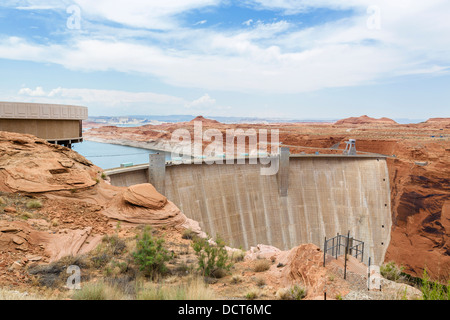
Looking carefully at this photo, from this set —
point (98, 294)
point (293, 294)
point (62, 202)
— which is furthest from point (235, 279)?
point (62, 202)

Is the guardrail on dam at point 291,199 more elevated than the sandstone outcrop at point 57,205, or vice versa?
the sandstone outcrop at point 57,205

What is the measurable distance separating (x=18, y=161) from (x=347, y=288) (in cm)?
1050

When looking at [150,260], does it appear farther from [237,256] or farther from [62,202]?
[62,202]

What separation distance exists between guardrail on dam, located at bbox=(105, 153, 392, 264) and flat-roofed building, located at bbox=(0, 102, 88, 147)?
20.4 ft

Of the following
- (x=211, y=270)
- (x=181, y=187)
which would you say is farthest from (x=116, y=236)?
(x=181, y=187)

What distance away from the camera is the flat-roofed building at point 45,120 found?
15.5 meters

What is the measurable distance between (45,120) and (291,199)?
1746 cm

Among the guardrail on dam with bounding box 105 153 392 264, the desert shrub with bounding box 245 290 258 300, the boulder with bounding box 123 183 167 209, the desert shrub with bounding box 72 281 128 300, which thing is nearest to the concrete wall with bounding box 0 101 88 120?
the guardrail on dam with bounding box 105 153 392 264

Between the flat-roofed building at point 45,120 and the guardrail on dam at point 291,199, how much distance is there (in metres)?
6.21

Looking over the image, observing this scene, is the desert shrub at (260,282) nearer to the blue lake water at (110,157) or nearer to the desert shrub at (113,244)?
the desert shrub at (113,244)

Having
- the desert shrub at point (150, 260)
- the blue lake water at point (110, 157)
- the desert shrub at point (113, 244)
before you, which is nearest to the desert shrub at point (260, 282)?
the desert shrub at point (150, 260)

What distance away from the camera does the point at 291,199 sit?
24.1m

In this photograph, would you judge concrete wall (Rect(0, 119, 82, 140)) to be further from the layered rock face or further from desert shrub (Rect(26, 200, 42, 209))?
desert shrub (Rect(26, 200, 42, 209))
